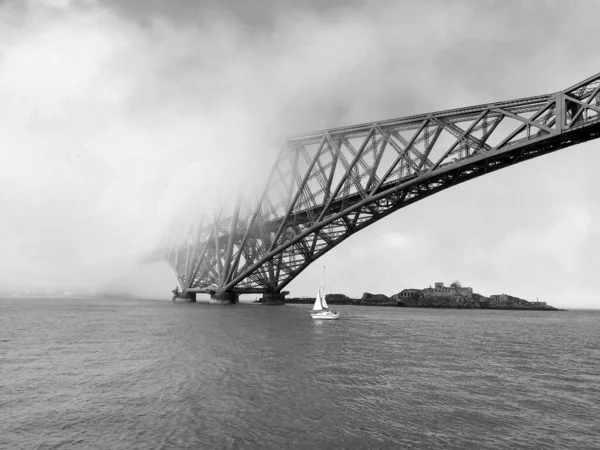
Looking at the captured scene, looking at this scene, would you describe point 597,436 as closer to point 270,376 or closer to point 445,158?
point 270,376

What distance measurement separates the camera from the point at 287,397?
16.7 m

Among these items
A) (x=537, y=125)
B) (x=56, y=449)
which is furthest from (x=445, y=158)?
(x=56, y=449)

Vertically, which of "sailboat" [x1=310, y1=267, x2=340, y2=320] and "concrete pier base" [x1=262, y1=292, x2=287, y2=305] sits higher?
"concrete pier base" [x1=262, y1=292, x2=287, y2=305]

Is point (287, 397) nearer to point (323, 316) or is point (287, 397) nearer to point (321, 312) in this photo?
point (323, 316)

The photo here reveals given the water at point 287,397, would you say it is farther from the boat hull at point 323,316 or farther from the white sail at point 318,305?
the white sail at point 318,305

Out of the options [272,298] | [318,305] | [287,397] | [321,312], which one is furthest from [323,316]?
[287,397]

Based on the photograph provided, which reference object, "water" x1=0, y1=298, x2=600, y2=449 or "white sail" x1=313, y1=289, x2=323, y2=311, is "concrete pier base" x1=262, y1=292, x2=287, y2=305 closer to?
"white sail" x1=313, y1=289, x2=323, y2=311

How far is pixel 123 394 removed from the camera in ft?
55.4

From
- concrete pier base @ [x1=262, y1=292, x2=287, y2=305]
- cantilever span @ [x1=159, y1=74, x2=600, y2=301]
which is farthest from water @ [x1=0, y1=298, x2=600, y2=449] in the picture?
concrete pier base @ [x1=262, y1=292, x2=287, y2=305]

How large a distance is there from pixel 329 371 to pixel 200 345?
38.4 ft

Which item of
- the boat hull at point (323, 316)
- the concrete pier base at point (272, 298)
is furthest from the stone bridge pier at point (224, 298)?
the boat hull at point (323, 316)

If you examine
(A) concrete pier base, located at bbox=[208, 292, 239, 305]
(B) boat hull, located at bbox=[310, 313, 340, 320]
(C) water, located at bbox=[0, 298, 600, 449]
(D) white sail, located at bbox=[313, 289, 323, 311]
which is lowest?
(C) water, located at bbox=[0, 298, 600, 449]

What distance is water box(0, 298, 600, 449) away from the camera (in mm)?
12695

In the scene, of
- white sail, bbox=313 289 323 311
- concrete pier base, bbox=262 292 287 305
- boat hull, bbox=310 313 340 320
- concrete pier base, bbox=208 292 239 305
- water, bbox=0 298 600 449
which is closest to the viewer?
water, bbox=0 298 600 449
